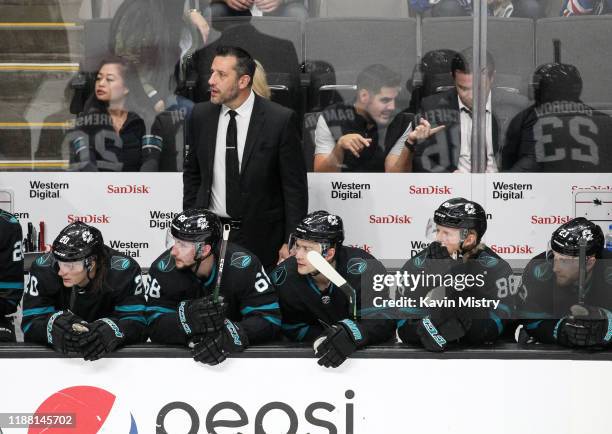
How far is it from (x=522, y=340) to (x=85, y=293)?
1950 mm

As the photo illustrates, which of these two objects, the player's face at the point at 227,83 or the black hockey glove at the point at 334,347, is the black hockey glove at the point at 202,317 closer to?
the black hockey glove at the point at 334,347

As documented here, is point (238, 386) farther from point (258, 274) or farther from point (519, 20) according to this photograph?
point (519, 20)

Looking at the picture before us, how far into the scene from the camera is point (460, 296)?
15.8ft

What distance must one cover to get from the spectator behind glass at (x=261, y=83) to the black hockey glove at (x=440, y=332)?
2.15 metres

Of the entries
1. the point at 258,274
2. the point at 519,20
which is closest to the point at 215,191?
the point at 258,274

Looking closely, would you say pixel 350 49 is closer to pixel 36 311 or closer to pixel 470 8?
pixel 470 8

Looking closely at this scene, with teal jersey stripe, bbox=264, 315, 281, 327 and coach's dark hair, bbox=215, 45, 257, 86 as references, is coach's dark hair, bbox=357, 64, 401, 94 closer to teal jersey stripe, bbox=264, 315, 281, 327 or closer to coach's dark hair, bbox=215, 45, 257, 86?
coach's dark hair, bbox=215, 45, 257, 86

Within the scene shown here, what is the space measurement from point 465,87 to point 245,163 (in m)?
1.31

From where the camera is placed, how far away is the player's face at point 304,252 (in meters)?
5.29

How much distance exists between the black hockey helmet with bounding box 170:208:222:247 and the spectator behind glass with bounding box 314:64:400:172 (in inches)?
54.1

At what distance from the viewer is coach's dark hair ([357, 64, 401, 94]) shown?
6508 mm

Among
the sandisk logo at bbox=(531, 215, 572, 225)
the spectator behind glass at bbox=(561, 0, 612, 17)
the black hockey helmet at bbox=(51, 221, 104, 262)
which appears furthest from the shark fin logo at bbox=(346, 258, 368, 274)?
the spectator behind glass at bbox=(561, 0, 612, 17)

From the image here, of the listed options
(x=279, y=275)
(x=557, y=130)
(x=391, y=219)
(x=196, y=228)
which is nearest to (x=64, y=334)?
(x=196, y=228)

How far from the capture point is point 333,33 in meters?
6.52
